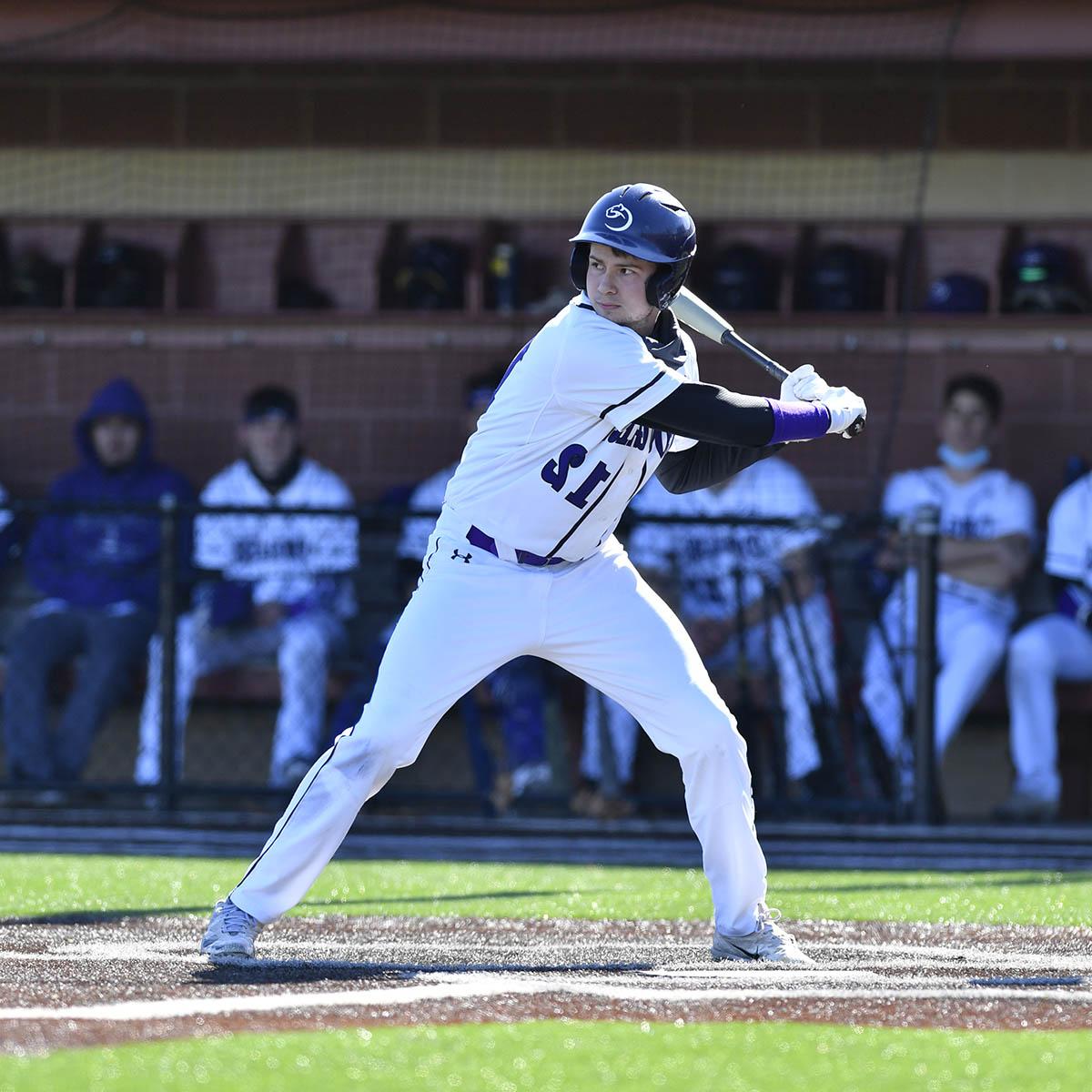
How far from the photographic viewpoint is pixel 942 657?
9133mm

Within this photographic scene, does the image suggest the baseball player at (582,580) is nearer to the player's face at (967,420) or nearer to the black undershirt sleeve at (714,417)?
the black undershirt sleeve at (714,417)

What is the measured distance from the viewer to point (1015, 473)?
33.4ft

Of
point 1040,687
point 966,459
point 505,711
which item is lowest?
point 505,711

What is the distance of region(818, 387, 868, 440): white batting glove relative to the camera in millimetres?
4918

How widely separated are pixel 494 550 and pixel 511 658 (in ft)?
0.82

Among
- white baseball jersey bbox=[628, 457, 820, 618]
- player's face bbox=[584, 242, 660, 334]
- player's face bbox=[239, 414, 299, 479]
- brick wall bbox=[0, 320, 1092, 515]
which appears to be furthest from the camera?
brick wall bbox=[0, 320, 1092, 515]

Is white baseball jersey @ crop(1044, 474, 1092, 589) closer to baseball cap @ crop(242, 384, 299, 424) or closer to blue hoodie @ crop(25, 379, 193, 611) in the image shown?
baseball cap @ crop(242, 384, 299, 424)

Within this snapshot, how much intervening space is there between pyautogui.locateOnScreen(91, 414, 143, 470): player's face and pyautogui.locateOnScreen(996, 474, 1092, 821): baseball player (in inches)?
158

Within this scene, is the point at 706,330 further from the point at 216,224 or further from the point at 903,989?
the point at 216,224

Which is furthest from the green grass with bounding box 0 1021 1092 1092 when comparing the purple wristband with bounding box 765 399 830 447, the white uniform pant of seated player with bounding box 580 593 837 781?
the white uniform pant of seated player with bounding box 580 593 837 781

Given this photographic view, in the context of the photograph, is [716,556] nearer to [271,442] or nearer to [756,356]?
[271,442]

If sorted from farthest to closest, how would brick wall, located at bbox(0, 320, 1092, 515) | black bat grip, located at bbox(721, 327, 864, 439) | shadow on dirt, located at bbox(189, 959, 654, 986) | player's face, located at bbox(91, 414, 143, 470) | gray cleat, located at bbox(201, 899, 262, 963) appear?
1. brick wall, located at bbox(0, 320, 1092, 515)
2. player's face, located at bbox(91, 414, 143, 470)
3. black bat grip, located at bbox(721, 327, 864, 439)
4. gray cleat, located at bbox(201, 899, 262, 963)
5. shadow on dirt, located at bbox(189, 959, 654, 986)

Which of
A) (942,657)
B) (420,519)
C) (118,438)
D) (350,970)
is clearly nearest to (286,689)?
(420,519)

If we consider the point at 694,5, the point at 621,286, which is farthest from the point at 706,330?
the point at 694,5
